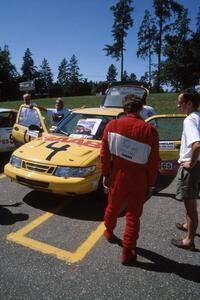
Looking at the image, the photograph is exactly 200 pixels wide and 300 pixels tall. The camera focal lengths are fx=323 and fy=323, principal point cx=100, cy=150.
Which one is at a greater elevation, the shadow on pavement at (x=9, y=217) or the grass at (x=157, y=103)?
the grass at (x=157, y=103)

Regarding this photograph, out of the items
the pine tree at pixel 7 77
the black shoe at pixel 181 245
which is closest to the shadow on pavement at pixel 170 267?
the black shoe at pixel 181 245

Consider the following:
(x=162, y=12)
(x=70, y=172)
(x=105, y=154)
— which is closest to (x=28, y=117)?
(x=70, y=172)

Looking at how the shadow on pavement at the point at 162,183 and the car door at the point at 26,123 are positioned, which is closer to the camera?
the shadow on pavement at the point at 162,183

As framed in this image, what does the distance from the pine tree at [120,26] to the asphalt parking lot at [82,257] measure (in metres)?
50.1

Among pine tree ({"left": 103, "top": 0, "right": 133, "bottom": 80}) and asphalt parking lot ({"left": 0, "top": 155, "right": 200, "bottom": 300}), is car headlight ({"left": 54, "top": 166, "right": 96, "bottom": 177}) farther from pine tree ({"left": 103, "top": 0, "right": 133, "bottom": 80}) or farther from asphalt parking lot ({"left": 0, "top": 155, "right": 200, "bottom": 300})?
pine tree ({"left": 103, "top": 0, "right": 133, "bottom": 80})

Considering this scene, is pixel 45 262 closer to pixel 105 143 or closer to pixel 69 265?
pixel 69 265

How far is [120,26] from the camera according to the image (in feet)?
175

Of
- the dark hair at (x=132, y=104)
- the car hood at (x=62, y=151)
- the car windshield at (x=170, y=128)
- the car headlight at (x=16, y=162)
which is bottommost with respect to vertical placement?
the car windshield at (x=170, y=128)

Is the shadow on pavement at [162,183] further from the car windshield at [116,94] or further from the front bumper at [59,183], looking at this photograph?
the car windshield at [116,94]

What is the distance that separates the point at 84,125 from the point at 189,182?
9.85ft

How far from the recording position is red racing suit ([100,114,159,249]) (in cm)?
341

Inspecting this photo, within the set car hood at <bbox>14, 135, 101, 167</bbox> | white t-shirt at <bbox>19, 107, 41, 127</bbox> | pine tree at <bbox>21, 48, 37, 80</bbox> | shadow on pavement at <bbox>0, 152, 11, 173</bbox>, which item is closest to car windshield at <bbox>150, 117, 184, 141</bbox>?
white t-shirt at <bbox>19, 107, 41, 127</bbox>

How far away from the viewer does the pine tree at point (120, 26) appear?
52.4 metres

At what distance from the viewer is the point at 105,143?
362cm
